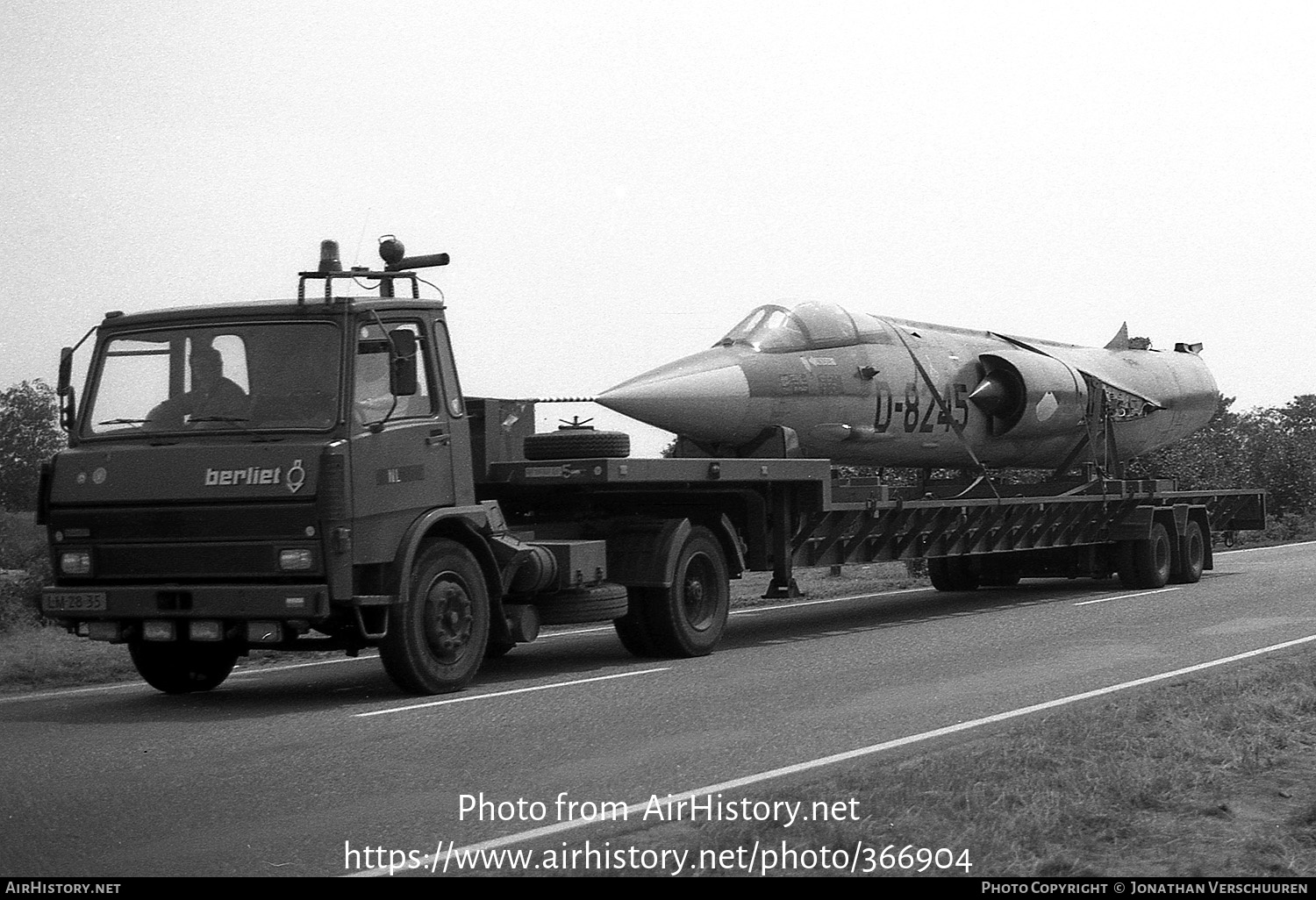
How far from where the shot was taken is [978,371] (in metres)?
20.6

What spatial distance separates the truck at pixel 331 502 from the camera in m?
10.5

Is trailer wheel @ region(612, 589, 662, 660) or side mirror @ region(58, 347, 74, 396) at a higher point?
side mirror @ region(58, 347, 74, 396)

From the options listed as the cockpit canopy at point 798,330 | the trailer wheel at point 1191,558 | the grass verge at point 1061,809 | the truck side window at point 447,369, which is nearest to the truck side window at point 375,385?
the truck side window at point 447,369

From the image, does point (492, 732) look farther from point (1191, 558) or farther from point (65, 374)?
point (1191, 558)

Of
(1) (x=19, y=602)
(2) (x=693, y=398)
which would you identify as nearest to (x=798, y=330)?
(2) (x=693, y=398)

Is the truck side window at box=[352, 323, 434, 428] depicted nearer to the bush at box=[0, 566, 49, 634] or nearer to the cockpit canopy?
the cockpit canopy

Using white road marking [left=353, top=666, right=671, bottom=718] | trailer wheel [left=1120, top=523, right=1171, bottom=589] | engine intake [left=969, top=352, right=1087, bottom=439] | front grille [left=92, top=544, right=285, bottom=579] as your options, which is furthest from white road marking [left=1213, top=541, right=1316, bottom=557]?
front grille [left=92, top=544, right=285, bottom=579]

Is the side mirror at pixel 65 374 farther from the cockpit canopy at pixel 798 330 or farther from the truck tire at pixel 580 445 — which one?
the cockpit canopy at pixel 798 330

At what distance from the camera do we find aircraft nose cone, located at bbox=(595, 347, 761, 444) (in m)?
15.4

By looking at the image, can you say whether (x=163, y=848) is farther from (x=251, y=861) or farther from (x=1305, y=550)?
(x=1305, y=550)

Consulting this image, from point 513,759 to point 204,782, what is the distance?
63.4 inches

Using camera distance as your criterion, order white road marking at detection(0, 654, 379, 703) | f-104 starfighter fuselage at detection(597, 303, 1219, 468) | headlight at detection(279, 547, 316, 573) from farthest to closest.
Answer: f-104 starfighter fuselage at detection(597, 303, 1219, 468) < white road marking at detection(0, 654, 379, 703) < headlight at detection(279, 547, 316, 573)

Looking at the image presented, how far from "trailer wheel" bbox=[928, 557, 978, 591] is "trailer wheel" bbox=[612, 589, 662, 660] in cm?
903

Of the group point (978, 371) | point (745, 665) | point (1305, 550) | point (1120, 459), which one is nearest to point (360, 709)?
point (745, 665)
